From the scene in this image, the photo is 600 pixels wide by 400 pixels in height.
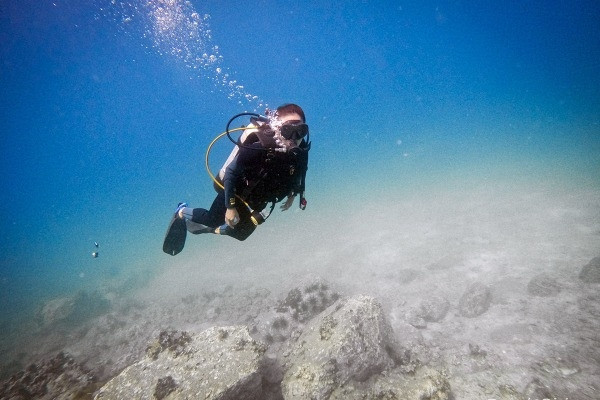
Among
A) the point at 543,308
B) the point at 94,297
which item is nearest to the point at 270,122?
the point at 543,308

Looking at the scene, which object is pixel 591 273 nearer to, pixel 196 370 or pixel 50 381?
pixel 196 370

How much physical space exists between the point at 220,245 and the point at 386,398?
103 ft

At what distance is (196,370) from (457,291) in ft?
32.1

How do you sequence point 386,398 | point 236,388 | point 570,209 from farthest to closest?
point 570,209 < point 386,398 < point 236,388

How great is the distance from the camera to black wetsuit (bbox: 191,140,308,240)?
14.4 feet

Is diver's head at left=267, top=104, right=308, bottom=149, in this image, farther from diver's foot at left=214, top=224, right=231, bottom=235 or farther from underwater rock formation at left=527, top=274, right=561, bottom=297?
underwater rock formation at left=527, top=274, right=561, bottom=297

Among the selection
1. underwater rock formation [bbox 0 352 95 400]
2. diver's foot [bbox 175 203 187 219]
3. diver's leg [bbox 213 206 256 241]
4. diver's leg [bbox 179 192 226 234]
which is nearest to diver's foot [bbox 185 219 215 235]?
diver's leg [bbox 179 192 226 234]

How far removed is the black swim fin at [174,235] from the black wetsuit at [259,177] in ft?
5.95

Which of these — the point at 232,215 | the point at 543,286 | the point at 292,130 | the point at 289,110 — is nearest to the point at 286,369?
the point at 232,215

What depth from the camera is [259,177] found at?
4613 millimetres

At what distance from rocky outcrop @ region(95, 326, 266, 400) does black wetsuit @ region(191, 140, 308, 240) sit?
2.22 meters

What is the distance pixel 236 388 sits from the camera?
3953 mm

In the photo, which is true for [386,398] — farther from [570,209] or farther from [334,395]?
[570,209]

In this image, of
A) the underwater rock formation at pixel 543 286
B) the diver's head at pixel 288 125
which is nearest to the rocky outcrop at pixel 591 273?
the underwater rock formation at pixel 543 286
